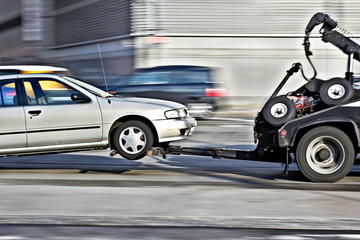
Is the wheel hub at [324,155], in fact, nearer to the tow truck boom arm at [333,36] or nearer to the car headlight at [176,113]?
the tow truck boom arm at [333,36]

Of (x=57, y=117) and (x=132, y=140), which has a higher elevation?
(x=57, y=117)

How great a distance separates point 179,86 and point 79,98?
9414 mm

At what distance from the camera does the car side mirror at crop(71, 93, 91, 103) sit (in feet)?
28.4

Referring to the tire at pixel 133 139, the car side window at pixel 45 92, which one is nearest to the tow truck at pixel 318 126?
the tire at pixel 133 139

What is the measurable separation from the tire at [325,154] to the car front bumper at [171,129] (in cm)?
181

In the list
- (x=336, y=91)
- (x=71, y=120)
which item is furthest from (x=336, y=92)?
(x=71, y=120)

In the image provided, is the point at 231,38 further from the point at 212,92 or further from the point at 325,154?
the point at 325,154

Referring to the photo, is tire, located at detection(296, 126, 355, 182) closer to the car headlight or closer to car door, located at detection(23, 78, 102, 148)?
the car headlight

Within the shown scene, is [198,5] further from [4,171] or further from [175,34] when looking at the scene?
[4,171]

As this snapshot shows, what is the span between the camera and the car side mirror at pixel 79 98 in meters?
8.65

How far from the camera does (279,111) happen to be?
25.8 feet

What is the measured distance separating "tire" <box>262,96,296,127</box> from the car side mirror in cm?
253

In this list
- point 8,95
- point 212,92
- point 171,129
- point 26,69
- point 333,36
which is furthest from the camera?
point 212,92

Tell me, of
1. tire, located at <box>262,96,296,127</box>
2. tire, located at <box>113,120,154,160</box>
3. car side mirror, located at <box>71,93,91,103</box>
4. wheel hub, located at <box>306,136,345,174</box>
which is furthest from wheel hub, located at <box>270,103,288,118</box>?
car side mirror, located at <box>71,93,91,103</box>
